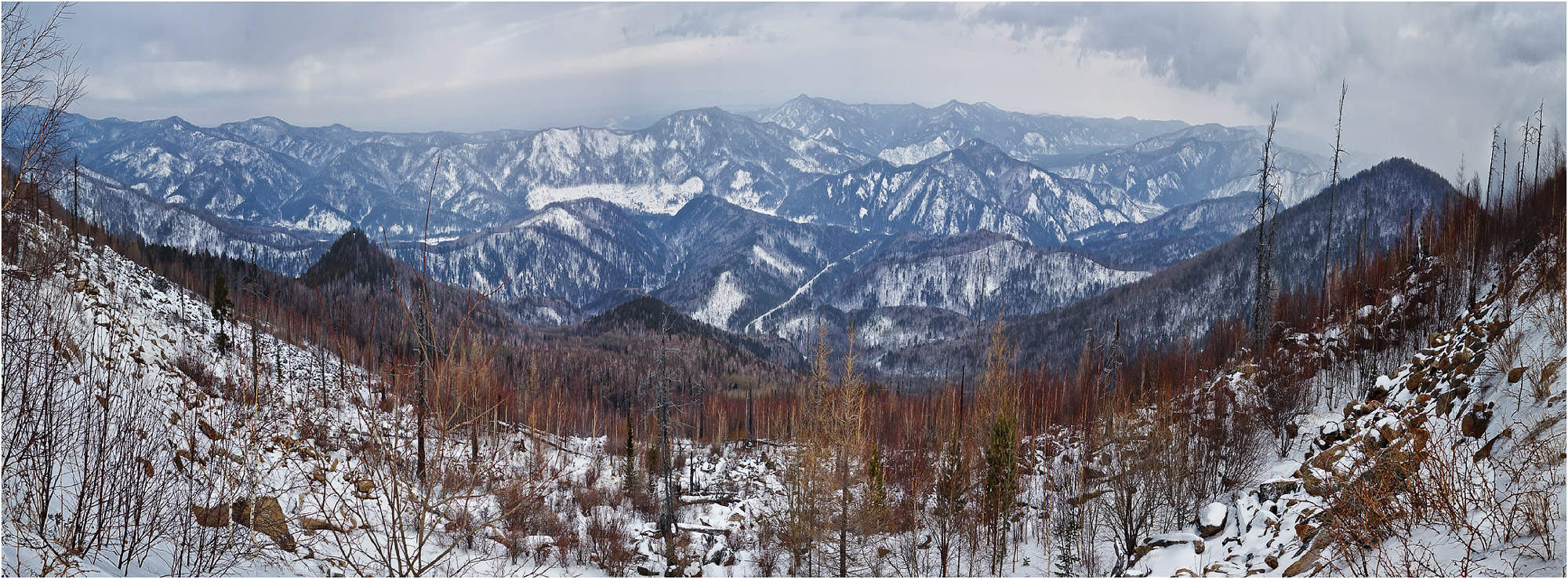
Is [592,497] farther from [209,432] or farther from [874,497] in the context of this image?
[209,432]

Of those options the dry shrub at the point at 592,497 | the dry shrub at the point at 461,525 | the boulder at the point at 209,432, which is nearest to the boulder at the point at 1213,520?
the dry shrub at the point at 461,525

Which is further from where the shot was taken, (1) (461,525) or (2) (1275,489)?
(2) (1275,489)

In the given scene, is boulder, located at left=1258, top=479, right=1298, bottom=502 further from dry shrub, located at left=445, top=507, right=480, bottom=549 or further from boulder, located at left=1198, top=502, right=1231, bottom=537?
dry shrub, located at left=445, top=507, right=480, bottom=549

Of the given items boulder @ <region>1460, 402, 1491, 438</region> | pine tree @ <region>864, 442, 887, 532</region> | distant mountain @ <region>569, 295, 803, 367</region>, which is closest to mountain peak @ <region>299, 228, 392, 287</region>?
distant mountain @ <region>569, 295, 803, 367</region>

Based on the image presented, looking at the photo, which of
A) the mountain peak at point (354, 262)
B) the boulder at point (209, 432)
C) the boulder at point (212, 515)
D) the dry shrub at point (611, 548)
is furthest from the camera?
the mountain peak at point (354, 262)

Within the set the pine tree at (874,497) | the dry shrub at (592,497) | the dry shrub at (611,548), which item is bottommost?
the dry shrub at (592,497)

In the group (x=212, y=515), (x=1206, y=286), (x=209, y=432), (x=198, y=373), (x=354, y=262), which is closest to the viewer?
(x=212, y=515)

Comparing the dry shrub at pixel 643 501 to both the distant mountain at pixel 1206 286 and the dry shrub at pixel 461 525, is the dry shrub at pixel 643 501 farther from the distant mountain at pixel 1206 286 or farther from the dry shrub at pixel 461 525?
the distant mountain at pixel 1206 286

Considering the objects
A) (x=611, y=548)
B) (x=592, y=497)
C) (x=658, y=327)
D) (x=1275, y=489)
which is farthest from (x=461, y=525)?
(x=658, y=327)
